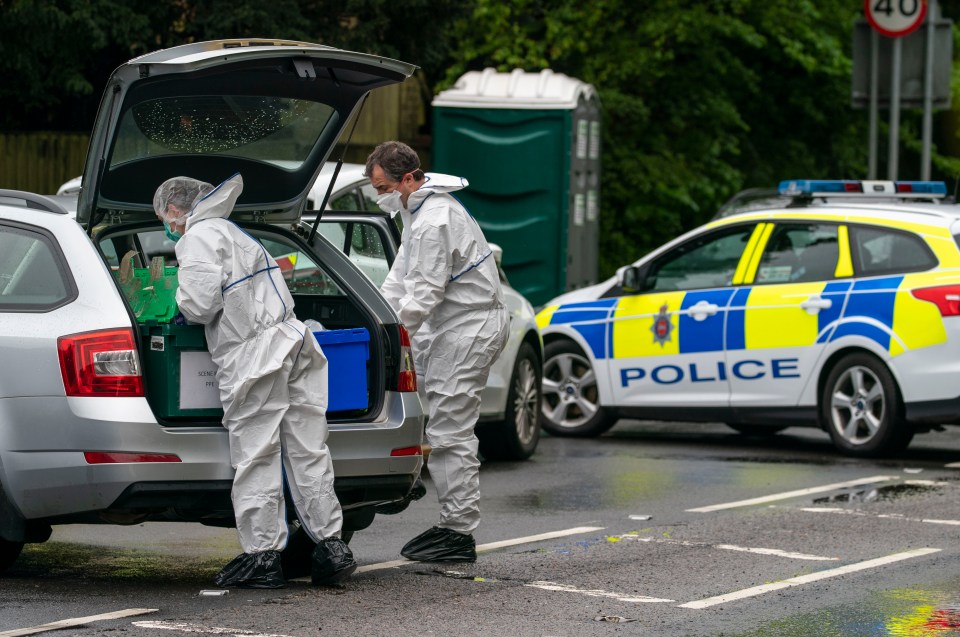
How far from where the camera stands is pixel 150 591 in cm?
721

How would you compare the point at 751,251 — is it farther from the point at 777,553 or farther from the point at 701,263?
the point at 777,553

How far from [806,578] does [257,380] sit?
2.38 meters

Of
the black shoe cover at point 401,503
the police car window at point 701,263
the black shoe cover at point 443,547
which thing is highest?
the police car window at point 701,263

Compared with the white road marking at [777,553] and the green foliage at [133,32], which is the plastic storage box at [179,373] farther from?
the green foliage at [133,32]

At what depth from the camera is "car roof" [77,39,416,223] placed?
23.5ft

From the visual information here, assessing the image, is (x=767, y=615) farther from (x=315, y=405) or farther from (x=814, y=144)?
(x=814, y=144)

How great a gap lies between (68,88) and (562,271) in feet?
15.7

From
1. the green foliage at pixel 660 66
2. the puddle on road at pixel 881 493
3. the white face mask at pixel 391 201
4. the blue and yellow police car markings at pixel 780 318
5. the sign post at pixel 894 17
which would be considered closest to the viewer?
the white face mask at pixel 391 201

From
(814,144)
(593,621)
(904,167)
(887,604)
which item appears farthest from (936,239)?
(904,167)

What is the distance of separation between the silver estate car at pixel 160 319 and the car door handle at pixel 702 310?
5254 mm

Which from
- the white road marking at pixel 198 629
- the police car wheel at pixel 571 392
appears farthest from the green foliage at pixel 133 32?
the white road marking at pixel 198 629

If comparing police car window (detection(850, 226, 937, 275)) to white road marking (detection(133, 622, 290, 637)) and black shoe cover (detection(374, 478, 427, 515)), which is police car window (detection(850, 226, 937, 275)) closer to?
black shoe cover (detection(374, 478, 427, 515))

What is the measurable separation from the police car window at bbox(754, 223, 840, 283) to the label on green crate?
20.9 ft

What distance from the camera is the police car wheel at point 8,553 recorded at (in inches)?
297
